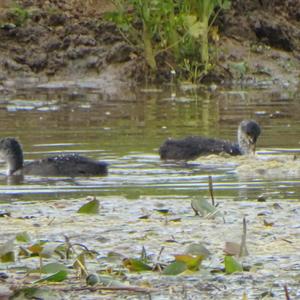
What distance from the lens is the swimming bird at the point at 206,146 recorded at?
12.4 metres

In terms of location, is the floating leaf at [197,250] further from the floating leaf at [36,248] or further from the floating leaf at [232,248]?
the floating leaf at [36,248]

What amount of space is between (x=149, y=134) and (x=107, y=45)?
8.64 metres

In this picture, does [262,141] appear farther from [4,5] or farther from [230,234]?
[4,5]

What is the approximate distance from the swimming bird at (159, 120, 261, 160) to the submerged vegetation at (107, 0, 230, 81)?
28.9 feet

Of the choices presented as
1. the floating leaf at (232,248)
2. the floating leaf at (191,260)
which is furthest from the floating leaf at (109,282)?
the floating leaf at (232,248)

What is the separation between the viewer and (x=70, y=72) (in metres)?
22.4

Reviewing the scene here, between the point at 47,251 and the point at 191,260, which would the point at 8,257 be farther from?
the point at 191,260

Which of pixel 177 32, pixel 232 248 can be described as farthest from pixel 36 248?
pixel 177 32

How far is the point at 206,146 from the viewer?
1255 centimetres

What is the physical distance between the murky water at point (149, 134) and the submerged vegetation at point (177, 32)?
0.73m

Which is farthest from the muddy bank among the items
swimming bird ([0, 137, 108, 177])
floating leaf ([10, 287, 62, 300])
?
floating leaf ([10, 287, 62, 300])

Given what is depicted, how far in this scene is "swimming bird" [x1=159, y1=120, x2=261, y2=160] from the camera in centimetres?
1240

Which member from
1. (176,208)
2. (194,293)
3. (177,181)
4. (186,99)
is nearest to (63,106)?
(186,99)

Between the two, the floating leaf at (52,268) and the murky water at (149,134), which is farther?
the murky water at (149,134)
